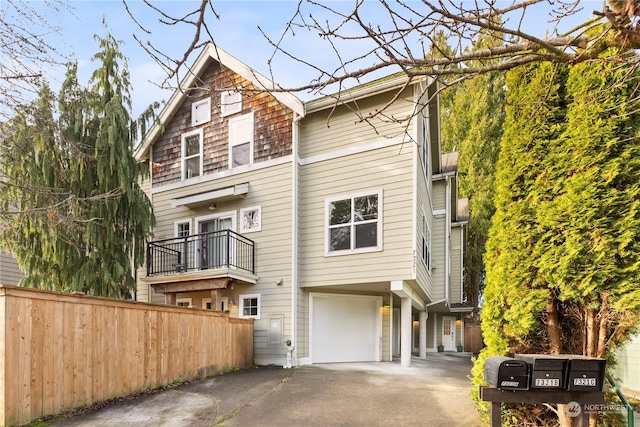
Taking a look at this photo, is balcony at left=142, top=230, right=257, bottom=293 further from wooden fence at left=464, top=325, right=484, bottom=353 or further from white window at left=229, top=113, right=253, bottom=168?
wooden fence at left=464, top=325, right=484, bottom=353

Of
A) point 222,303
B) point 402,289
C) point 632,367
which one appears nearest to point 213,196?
point 222,303

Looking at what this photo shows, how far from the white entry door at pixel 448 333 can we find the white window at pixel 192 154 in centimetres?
1409

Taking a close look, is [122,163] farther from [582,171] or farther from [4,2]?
[582,171]

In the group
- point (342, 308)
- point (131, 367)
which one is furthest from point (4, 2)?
point (342, 308)

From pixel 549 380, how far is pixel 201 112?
39.2ft

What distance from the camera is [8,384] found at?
197 inches

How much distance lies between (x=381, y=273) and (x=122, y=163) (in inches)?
274

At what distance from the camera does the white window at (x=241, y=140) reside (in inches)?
470

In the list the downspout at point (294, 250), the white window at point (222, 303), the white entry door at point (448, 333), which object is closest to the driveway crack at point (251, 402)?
the downspout at point (294, 250)

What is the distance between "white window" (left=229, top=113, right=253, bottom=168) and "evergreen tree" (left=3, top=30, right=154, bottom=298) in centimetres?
280

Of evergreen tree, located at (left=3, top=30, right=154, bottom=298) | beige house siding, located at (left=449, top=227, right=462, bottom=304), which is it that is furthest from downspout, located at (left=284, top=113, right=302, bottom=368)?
beige house siding, located at (left=449, top=227, right=462, bottom=304)

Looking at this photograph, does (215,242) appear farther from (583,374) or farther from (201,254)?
(583,374)

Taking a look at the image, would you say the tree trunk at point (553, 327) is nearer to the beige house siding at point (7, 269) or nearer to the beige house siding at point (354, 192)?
the beige house siding at point (354, 192)

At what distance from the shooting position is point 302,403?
21.9 ft
